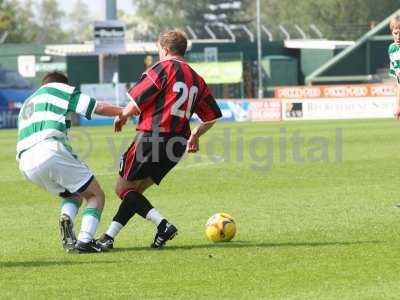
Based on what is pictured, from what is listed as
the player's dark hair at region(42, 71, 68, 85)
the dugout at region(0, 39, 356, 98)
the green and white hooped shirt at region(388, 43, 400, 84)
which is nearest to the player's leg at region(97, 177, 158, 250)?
the player's dark hair at region(42, 71, 68, 85)

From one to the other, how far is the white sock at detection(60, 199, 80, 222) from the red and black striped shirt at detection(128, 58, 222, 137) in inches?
34.4

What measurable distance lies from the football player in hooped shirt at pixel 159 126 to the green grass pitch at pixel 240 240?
0.36m

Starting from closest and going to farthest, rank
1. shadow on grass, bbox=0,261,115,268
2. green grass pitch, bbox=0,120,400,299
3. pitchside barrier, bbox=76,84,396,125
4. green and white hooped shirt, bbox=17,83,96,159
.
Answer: green grass pitch, bbox=0,120,400,299 < shadow on grass, bbox=0,261,115,268 < green and white hooped shirt, bbox=17,83,96,159 < pitchside barrier, bbox=76,84,396,125

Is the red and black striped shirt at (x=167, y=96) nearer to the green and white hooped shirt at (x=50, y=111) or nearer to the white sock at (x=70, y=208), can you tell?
the green and white hooped shirt at (x=50, y=111)

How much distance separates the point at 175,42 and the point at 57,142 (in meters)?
1.32

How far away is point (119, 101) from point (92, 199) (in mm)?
40359

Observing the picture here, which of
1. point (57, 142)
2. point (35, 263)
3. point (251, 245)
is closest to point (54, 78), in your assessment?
point (57, 142)

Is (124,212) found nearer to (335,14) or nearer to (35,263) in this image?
(35,263)

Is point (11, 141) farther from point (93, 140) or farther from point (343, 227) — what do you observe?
point (343, 227)

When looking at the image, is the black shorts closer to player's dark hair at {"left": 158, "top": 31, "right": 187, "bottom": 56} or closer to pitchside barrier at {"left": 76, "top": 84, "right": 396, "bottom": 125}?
player's dark hair at {"left": 158, "top": 31, "right": 187, "bottom": 56}

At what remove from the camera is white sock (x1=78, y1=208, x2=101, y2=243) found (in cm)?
972

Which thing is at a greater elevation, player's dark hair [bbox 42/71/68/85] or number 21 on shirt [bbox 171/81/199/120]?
player's dark hair [bbox 42/71/68/85]

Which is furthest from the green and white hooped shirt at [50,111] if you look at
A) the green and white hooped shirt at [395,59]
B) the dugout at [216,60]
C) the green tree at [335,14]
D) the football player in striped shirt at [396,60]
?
the green tree at [335,14]

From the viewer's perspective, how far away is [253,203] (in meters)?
13.7
